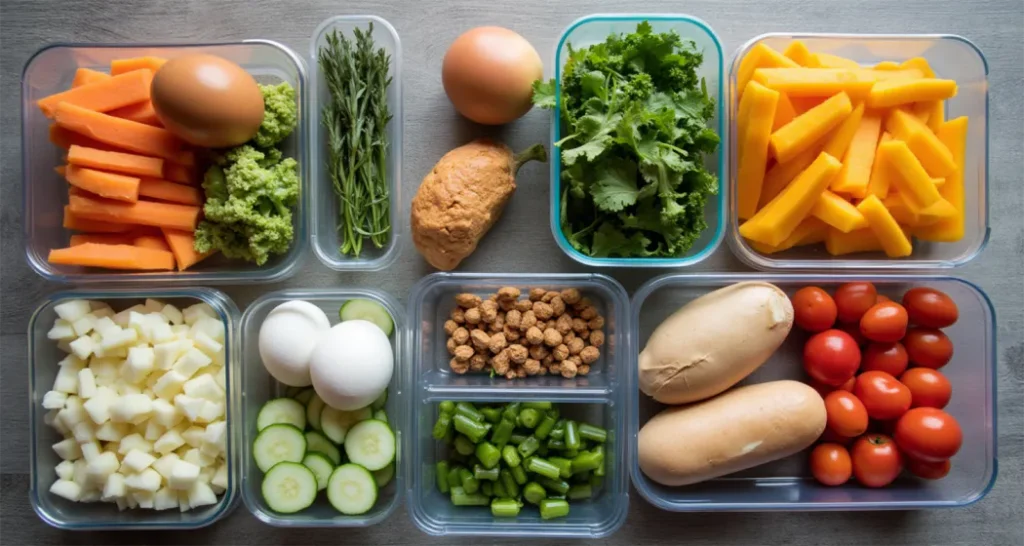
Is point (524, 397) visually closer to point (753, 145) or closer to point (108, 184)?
point (753, 145)

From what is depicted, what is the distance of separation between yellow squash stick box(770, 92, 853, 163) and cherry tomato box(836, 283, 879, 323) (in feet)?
1.23

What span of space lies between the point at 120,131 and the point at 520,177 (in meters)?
0.94

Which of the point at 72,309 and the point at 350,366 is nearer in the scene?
the point at 350,366

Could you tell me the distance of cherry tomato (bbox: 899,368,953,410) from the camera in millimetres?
1540

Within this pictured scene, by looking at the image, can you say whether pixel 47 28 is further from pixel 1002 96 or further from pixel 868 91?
pixel 1002 96

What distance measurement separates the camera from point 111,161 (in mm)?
1454

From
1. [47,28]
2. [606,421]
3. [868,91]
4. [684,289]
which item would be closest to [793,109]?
[868,91]

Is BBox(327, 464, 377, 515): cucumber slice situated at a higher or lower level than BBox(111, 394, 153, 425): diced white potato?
lower

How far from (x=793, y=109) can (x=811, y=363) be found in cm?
61

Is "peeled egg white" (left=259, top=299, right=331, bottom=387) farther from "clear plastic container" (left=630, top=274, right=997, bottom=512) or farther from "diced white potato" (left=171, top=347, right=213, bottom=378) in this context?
"clear plastic container" (left=630, top=274, right=997, bottom=512)

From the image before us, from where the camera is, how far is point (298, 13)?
5.38 ft

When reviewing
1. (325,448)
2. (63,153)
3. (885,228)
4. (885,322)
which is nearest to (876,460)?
(885,322)

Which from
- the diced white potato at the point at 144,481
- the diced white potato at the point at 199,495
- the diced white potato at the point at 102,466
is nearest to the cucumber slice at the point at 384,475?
the diced white potato at the point at 199,495

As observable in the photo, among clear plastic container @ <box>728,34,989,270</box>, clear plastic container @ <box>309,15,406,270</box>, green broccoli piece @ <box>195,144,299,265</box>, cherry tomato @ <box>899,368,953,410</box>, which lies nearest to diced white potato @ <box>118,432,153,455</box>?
green broccoli piece @ <box>195,144,299,265</box>
